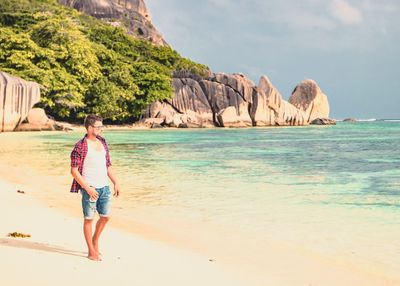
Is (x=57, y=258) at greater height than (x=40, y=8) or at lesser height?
lesser

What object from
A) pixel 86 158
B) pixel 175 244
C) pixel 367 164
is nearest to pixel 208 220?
pixel 175 244

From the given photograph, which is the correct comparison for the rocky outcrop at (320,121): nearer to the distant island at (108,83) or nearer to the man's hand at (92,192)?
the distant island at (108,83)

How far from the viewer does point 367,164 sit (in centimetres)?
1519

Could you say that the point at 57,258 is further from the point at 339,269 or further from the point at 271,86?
the point at 271,86

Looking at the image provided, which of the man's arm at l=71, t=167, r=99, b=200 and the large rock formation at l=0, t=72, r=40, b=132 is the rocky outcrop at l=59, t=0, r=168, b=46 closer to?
the large rock formation at l=0, t=72, r=40, b=132

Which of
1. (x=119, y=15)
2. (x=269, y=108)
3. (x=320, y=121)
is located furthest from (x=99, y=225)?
(x=119, y=15)

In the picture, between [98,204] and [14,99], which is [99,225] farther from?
[14,99]

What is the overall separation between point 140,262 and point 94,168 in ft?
3.08

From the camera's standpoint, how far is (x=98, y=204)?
442 centimetres

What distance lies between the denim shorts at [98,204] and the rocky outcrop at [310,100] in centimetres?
6439

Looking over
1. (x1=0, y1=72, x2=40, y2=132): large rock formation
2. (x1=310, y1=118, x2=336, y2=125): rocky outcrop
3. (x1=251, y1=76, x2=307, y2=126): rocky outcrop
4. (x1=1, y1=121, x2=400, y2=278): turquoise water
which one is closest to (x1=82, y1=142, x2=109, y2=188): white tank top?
(x1=1, y1=121, x2=400, y2=278): turquoise water

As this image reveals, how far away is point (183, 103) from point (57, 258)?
4453 cm

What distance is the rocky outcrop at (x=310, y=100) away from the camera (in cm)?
6819

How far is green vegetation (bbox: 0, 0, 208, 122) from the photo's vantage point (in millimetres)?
35625
